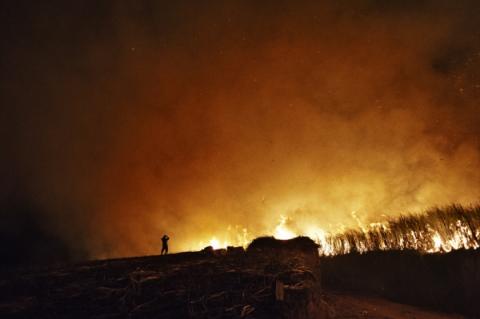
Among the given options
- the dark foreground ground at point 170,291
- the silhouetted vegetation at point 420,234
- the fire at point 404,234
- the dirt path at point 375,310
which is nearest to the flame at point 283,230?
the fire at point 404,234

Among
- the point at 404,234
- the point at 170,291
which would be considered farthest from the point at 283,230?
the point at 170,291

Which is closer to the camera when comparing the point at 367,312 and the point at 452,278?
the point at 367,312

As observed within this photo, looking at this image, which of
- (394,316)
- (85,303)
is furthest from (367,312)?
(85,303)

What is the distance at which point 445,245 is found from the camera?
68.1ft

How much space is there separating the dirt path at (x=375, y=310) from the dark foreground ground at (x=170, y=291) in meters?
4.37

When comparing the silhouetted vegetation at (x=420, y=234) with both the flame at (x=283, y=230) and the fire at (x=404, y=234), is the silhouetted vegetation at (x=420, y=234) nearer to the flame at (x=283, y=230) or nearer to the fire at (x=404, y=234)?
the fire at (x=404, y=234)

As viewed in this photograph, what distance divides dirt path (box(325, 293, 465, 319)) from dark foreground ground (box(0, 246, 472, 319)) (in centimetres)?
437

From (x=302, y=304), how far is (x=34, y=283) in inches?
341

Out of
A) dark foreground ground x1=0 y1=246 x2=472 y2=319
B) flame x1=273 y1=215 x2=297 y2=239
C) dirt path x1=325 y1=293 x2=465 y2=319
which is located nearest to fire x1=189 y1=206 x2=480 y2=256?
flame x1=273 y1=215 x2=297 y2=239

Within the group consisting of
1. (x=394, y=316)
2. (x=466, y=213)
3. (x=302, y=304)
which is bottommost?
(x=394, y=316)

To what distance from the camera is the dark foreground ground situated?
8094mm

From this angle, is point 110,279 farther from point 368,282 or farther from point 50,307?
point 368,282

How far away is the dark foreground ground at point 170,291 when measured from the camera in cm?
809

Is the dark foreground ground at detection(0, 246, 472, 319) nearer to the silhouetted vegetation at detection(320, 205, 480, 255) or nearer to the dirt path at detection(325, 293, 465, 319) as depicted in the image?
the dirt path at detection(325, 293, 465, 319)
